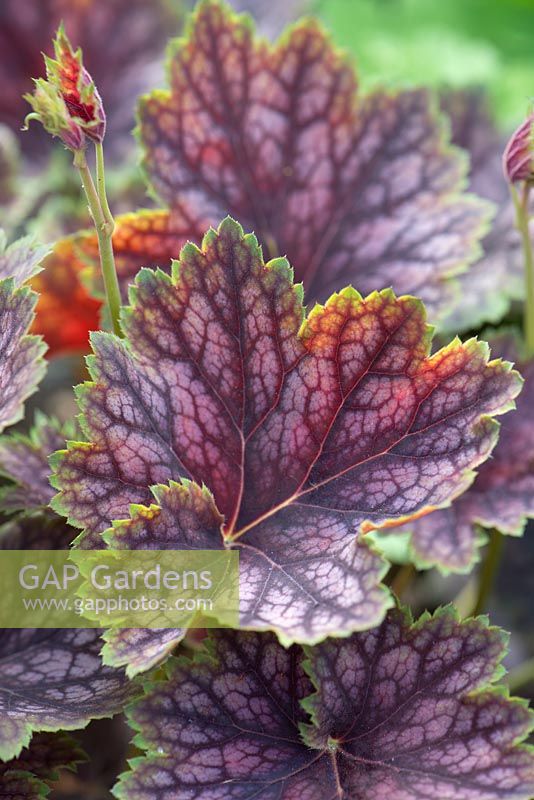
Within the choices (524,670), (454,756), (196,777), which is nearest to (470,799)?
(454,756)

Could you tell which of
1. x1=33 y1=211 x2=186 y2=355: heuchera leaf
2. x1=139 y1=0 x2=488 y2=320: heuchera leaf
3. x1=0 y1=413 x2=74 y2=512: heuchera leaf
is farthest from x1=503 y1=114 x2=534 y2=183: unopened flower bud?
x1=0 y1=413 x2=74 y2=512: heuchera leaf

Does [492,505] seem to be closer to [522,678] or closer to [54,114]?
[522,678]

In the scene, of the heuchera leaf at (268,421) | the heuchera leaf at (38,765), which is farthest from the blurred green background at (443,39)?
the heuchera leaf at (38,765)

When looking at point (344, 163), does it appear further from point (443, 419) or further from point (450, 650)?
point (450, 650)

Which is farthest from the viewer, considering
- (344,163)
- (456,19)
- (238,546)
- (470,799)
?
(456,19)

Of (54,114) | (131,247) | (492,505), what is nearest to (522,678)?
(492,505)

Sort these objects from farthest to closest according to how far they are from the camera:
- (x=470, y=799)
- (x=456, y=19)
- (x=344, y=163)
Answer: (x=456, y=19), (x=344, y=163), (x=470, y=799)

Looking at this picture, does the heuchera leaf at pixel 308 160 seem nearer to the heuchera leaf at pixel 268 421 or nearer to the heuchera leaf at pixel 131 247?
the heuchera leaf at pixel 131 247
